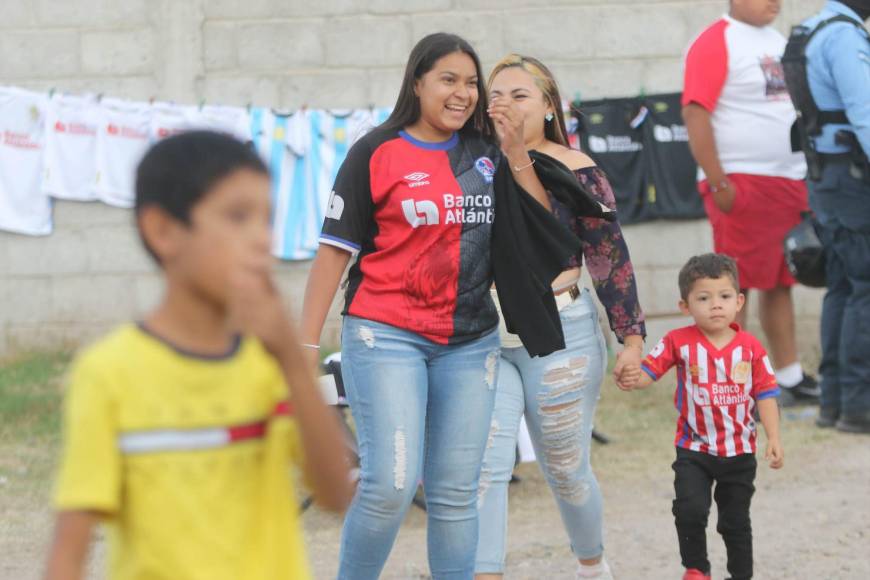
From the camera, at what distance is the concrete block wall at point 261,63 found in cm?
941

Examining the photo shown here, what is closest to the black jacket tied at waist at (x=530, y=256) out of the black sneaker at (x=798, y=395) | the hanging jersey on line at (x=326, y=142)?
the black sneaker at (x=798, y=395)

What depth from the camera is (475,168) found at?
421 cm

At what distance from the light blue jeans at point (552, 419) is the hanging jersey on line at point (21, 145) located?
5.87 m

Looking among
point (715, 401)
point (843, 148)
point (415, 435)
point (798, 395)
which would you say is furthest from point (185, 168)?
point (798, 395)

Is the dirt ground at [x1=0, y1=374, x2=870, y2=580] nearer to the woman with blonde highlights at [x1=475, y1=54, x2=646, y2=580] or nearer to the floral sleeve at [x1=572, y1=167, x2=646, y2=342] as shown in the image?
the woman with blonde highlights at [x1=475, y1=54, x2=646, y2=580]

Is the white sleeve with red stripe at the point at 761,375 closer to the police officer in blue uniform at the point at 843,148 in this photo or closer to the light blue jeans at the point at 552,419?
the light blue jeans at the point at 552,419

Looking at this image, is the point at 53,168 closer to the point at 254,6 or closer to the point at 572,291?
the point at 254,6

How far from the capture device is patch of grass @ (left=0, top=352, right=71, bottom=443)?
8234 mm

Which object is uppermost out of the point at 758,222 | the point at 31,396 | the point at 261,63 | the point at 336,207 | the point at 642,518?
the point at 261,63

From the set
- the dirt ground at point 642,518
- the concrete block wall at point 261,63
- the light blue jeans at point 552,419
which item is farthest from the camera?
the concrete block wall at point 261,63

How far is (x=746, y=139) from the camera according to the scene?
785cm

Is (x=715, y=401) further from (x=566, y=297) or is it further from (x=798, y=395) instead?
(x=798, y=395)

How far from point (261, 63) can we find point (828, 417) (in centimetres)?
Answer: 438

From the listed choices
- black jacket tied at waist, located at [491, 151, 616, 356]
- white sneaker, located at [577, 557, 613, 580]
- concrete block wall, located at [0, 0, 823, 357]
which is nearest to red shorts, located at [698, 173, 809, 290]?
concrete block wall, located at [0, 0, 823, 357]
